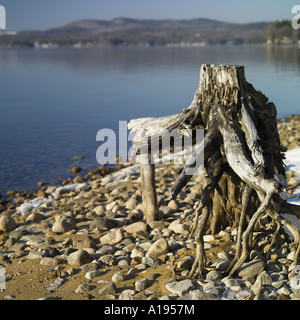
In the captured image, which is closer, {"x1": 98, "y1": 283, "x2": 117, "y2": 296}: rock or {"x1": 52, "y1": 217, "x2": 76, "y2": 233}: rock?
{"x1": 98, "y1": 283, "x2": 117, "y2": 296}: rock

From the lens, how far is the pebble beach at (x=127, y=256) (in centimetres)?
444

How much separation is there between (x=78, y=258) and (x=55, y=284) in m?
0.53

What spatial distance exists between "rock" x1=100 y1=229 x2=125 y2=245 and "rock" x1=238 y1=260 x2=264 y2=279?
6.33 ft

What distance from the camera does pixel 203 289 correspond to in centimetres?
439

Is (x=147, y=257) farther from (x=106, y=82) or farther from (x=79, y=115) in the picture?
(x=106, y=82)

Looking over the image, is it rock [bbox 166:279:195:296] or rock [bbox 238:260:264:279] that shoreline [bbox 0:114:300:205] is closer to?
rock [bbox 166:279:195:296]

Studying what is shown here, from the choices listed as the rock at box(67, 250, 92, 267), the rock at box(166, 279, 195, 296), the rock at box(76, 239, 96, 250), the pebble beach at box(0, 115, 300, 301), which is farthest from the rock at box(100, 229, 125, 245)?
the rock at box(166, 279, 195, 296)

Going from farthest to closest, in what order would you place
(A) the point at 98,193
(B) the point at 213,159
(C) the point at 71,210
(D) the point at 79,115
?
(D) the point at 79,115 < (A) the point at 98,193 < (C) the point at 71,210 < (B) the point at 213,159

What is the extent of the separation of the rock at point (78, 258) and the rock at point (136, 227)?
1025 mm

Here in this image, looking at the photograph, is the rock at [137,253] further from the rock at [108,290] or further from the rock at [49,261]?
the rock at [49,261]

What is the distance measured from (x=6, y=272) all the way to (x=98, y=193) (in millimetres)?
3669

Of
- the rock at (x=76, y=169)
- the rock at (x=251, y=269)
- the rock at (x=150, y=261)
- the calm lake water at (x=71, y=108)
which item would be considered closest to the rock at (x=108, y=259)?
the rock at (x=150, y=261)

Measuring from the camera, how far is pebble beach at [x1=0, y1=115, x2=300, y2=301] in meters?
4.44
